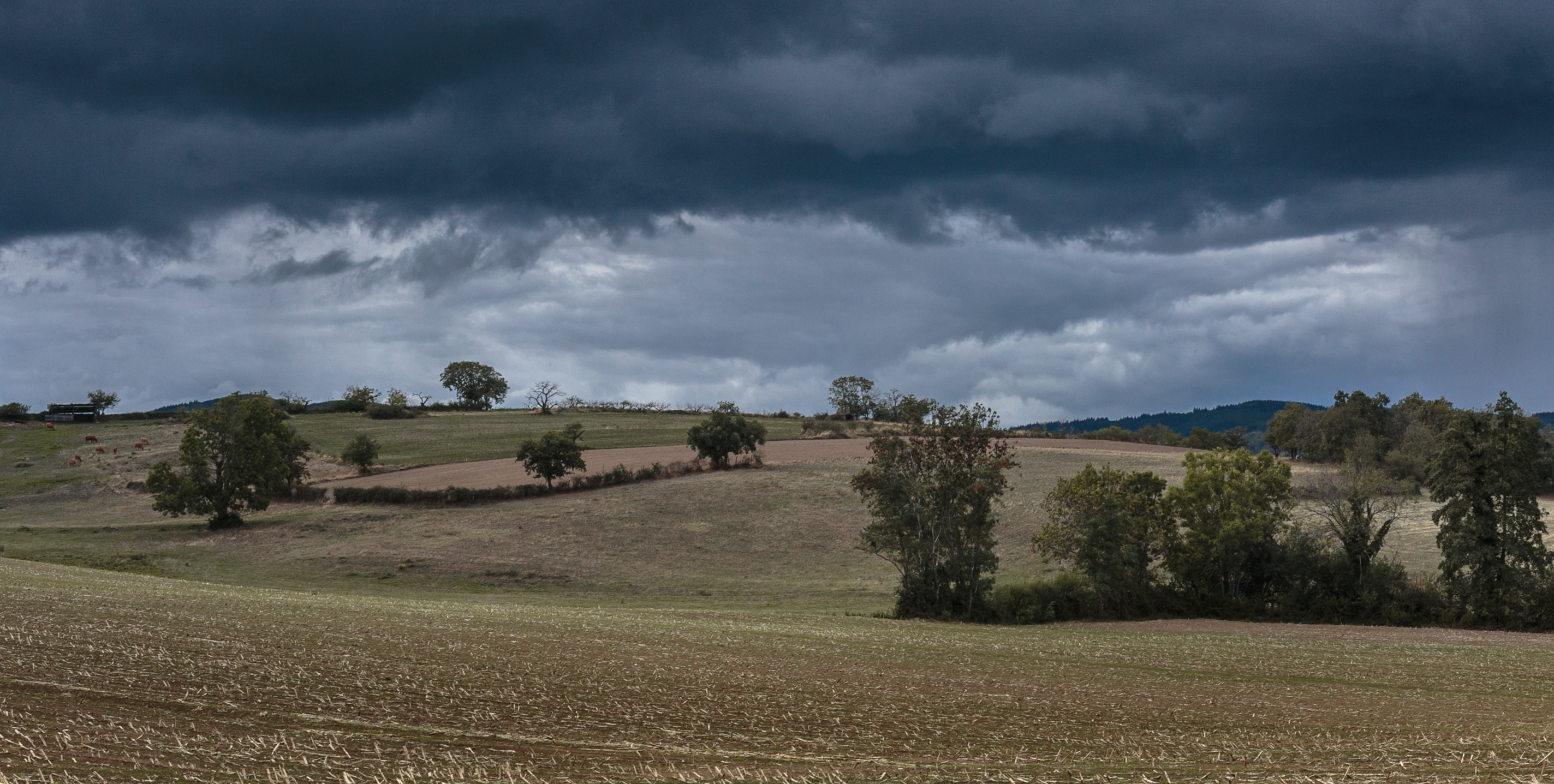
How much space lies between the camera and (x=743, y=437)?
95.8m

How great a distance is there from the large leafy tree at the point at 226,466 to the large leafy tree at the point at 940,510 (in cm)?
5574

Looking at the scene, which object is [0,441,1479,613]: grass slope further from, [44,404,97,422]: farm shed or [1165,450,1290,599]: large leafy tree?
[44,404,97,422]: farm shed

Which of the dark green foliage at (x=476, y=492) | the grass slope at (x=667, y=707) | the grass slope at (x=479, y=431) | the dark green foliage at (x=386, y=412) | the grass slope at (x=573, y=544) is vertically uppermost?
the dark green foliage at (x=386, y=412)

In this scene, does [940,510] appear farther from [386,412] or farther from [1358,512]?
[386,412]

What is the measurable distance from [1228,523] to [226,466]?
2940 inches

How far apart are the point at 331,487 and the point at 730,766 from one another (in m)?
86.6

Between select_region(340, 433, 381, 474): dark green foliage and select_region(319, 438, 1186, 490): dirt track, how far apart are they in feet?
7.65

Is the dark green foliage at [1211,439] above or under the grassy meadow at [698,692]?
above

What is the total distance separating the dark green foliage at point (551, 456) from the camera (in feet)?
270

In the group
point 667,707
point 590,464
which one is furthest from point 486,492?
point 667,707

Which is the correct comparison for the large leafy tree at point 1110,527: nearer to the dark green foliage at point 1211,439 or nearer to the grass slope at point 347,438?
the grass slope at point 347,438

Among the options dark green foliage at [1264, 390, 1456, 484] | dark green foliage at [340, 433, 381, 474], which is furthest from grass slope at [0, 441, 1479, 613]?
dark green foliage at [1264, 390, 1456, 484]

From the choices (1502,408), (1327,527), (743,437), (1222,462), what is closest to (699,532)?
(743,437)

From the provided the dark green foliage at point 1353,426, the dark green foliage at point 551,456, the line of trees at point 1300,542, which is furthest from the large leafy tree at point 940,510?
the dark green foliage at point 1353,426
